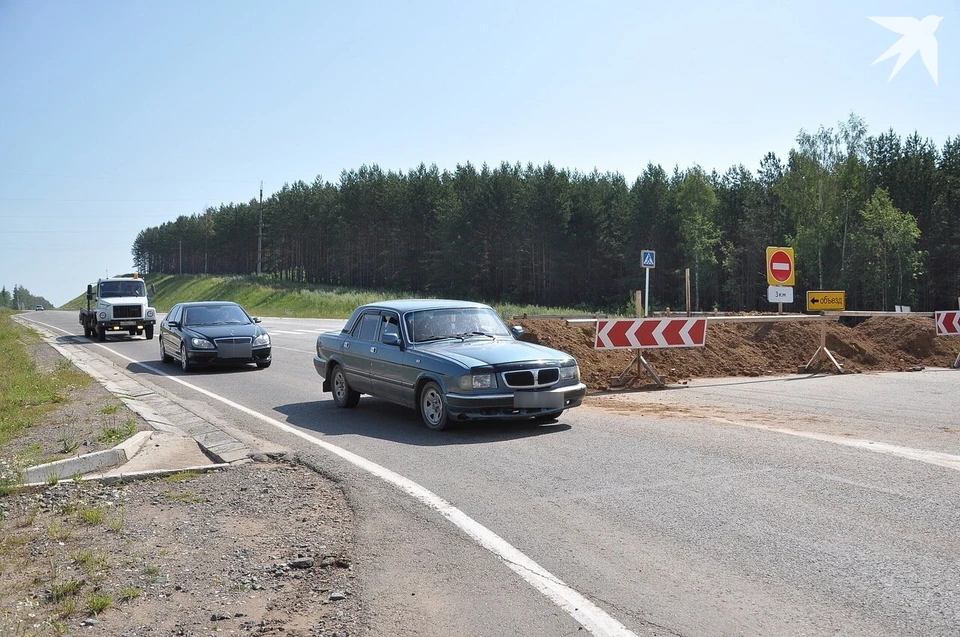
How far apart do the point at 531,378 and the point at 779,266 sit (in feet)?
39.4

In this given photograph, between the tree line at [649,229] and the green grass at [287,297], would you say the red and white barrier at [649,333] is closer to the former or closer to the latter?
the green grass at [287,297]

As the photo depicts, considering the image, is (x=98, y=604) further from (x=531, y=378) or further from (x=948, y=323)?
(x=948, y=323)

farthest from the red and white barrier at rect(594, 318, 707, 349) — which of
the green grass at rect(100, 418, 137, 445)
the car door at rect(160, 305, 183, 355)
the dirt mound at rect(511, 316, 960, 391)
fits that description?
the car door at rect(160, 305, 183, 355)

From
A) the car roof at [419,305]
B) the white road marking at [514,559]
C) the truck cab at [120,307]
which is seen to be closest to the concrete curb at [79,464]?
the white road marking at [514,559]

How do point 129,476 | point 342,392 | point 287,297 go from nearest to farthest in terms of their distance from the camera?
point 129,476, point 342,392, point 287,297

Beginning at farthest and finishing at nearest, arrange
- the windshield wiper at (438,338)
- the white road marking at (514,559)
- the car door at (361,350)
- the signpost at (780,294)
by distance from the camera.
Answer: the signpost at (780,294) → the car door at (361,350) → the windshield wiper at (438,338) → the white road marking at (514,559)

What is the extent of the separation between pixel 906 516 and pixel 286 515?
4.54 meters

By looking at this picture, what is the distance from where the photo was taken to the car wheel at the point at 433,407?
9.66m

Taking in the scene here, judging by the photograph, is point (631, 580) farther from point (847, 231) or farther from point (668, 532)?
point (847, 231)

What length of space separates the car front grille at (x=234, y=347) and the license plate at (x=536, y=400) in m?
10.3

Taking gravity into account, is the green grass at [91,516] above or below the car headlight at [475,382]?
below

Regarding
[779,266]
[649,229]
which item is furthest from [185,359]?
[649,229]

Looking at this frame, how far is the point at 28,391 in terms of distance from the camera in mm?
13766

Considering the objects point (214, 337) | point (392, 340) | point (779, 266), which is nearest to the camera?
point (392, 340)
